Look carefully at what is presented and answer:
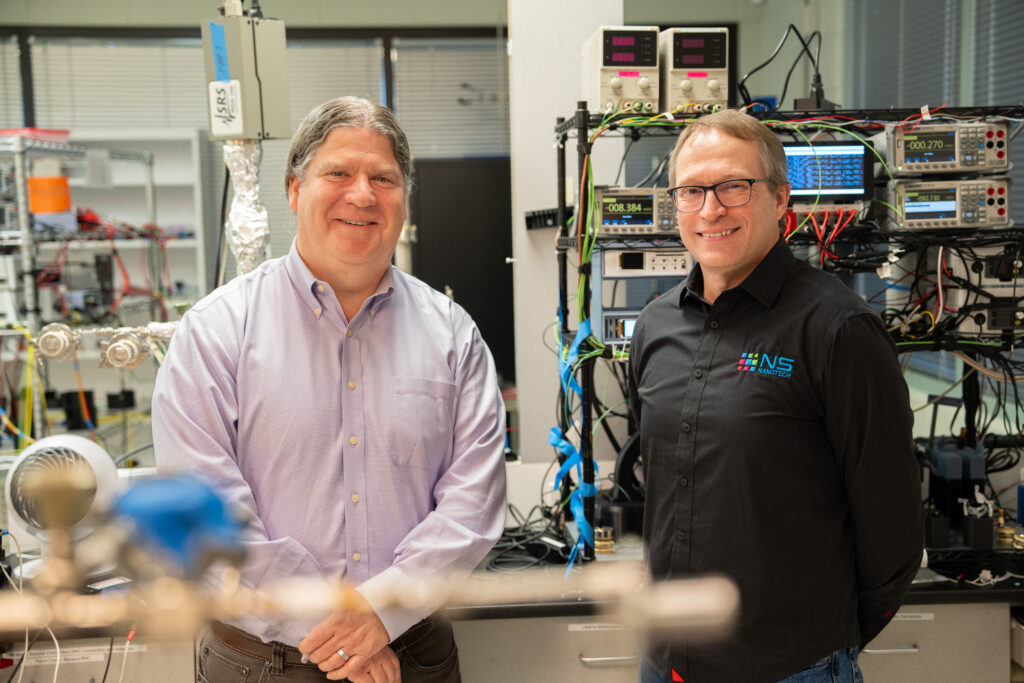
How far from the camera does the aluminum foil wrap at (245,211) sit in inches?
82.1

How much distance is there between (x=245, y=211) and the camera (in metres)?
2.09

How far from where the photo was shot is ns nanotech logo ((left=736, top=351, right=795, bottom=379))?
113 centimetres

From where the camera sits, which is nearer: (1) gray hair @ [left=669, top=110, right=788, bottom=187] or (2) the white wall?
(1) gray hair @ [left=669, top=110, right=788, bottom=187]

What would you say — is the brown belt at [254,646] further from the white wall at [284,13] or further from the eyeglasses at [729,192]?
the white wall at [284,13]

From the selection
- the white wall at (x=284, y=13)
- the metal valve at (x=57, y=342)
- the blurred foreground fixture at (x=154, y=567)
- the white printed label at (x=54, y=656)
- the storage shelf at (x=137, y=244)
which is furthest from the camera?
the white wall at (x=284, y=13)

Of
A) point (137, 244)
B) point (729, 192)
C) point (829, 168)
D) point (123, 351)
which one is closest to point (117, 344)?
point (123, 351)

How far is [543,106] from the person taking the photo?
8.68 feet

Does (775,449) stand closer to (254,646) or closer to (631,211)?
(254,646)

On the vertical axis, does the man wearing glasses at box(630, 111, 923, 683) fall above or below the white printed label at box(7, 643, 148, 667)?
above

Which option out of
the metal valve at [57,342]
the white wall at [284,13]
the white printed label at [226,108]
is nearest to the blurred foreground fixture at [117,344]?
the metal valve at [57,342]

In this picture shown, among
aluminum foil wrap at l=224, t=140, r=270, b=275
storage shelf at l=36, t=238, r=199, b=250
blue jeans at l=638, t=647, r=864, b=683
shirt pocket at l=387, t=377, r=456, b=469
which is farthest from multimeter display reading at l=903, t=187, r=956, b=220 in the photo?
storage shelf at l=36, t=238, r=199, b=250

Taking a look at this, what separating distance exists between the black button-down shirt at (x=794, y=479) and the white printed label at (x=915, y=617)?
34.4 inches

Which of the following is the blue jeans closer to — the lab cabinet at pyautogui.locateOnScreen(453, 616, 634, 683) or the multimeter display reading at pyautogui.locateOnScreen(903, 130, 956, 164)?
the lab cabinet at pyautogui.locateOnScreen(453, 616, 634, 683)

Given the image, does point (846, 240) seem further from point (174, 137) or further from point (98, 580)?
point (174, 137)
